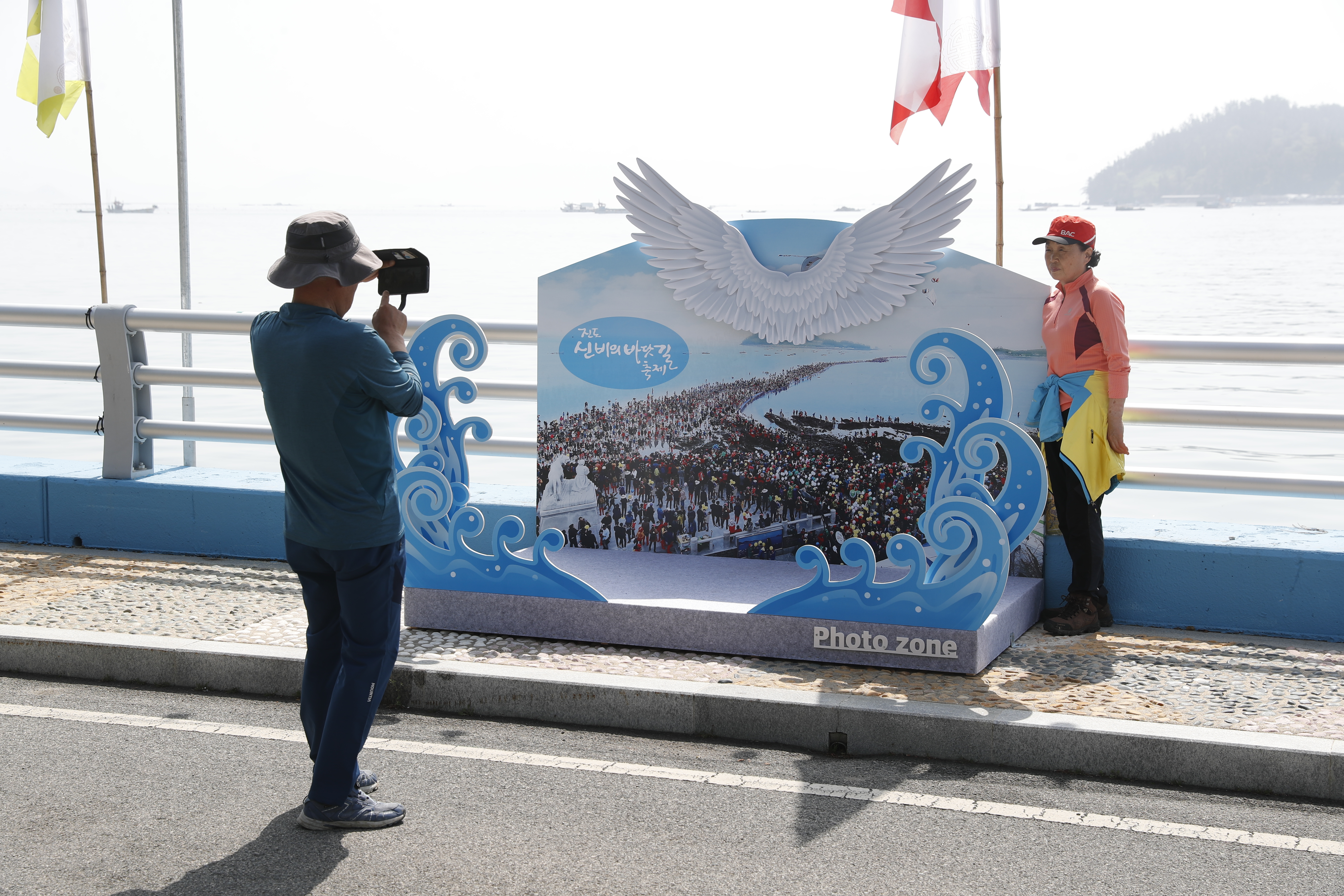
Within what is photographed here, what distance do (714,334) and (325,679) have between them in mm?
2893

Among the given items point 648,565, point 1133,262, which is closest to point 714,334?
point 648,565

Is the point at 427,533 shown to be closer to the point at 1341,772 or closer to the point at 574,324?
the point at 574,324

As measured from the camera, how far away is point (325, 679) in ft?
14.1

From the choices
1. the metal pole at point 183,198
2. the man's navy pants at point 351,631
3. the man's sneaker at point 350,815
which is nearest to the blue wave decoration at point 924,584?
the man's navy pants at point 351,631

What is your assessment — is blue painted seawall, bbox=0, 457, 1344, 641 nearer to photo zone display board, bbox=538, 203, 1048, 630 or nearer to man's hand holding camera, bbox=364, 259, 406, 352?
photo zone display board, bbox=538, 203, 1048, 630

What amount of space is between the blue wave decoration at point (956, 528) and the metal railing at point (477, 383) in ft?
→ 3.53

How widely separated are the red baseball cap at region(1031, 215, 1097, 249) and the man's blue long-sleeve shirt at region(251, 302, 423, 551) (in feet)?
10.6

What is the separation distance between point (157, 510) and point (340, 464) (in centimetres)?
432

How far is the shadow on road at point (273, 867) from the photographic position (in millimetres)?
3705

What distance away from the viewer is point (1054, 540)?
6441mm

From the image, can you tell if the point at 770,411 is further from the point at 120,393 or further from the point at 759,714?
the point at 120,393

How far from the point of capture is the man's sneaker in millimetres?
4125

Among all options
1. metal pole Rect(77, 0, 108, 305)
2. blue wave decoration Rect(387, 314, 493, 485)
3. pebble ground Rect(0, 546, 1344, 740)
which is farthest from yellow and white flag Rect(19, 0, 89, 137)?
blue wave decoration Rect(387, 314, 493, 485)

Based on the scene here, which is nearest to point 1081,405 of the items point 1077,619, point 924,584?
point 1077,619
